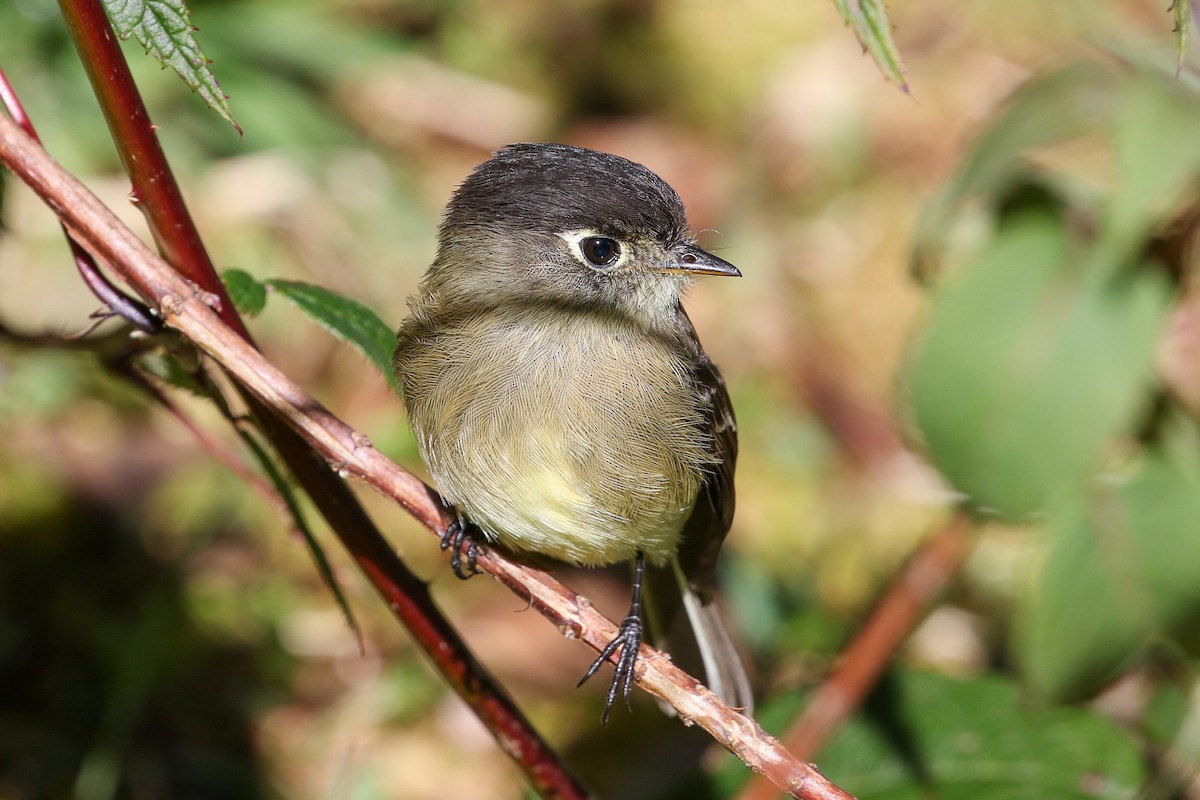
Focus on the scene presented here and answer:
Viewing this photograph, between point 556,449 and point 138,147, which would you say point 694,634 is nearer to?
point 556,449

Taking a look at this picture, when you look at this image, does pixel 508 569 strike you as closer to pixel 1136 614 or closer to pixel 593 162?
pixel 593 162

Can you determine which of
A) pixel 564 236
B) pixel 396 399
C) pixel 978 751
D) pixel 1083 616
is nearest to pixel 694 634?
pixel 978 751

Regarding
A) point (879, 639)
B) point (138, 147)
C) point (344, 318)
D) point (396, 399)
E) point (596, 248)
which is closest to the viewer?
point (138, 147)

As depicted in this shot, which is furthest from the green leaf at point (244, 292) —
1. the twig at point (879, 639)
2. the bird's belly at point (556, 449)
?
the twig at point (879, 639)

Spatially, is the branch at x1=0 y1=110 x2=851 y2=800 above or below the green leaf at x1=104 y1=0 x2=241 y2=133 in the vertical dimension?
below

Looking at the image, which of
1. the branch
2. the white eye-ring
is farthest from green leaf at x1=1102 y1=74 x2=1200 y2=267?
the branch

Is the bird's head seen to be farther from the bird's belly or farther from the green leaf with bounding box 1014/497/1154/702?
the green leaf with bounding box 1014/497/1154/702
